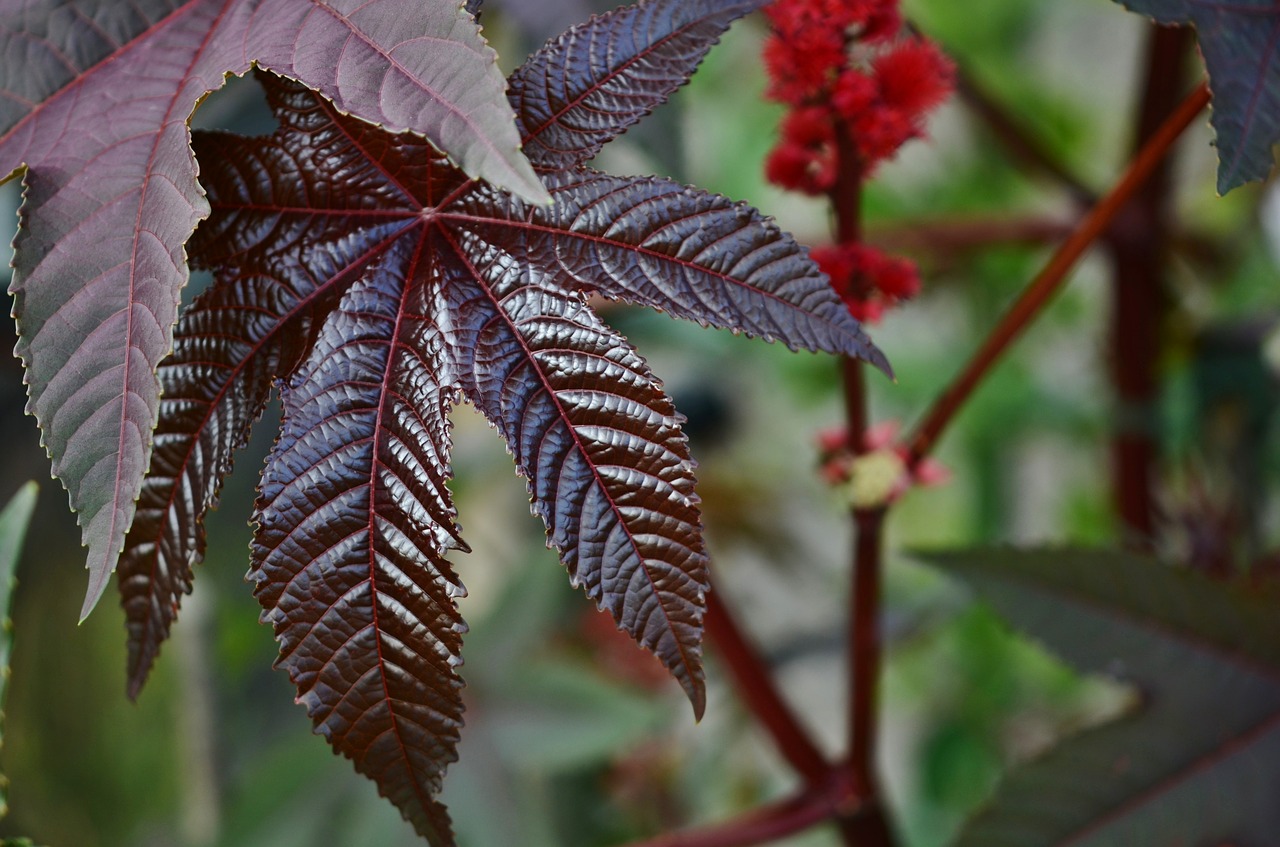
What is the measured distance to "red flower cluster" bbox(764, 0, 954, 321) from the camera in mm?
312

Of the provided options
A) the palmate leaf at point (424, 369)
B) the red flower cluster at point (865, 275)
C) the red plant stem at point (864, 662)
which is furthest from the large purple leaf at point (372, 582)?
the red plant stem at point (864, 662)

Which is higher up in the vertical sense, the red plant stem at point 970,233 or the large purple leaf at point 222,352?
the large purple leaf at point 222,352

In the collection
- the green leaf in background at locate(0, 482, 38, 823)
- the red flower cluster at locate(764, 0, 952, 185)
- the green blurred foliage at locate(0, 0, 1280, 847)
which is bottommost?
the green blurred foliage at locate(0, 0, 1280, 847)

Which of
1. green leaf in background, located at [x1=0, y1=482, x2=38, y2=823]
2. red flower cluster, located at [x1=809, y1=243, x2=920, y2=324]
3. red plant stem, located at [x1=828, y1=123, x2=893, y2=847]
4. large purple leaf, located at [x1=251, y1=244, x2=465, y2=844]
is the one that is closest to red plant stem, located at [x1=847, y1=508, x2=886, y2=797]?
red plant stem, located at [x1=828, y1=123, x2=893, y2=847]

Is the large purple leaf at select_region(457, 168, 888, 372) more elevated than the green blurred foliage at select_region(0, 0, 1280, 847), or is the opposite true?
the large purple leaf at select_region(457, 168, 888, 372)

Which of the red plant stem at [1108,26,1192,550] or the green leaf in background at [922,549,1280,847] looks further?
the red plant stem at [1108,26,1192,550]

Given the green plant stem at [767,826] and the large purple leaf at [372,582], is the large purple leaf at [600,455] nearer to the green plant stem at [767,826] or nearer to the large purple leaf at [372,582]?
the large purple leaf at [372,582]

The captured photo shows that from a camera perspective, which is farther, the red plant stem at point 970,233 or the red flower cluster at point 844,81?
the red plant stem at point 970,233

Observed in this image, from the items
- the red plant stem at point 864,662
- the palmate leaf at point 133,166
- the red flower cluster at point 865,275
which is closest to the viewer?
the palmate leaf at point 133,166

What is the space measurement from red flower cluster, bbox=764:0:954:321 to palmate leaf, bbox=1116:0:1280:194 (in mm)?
67

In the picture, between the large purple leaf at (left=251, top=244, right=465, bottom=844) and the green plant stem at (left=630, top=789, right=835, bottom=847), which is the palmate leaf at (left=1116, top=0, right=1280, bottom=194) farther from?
the green plant stem at (left=630, top=789, right=835, bottom=847)

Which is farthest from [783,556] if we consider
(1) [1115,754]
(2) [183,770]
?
(2) [183,770]

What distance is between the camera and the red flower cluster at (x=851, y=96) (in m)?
0.31

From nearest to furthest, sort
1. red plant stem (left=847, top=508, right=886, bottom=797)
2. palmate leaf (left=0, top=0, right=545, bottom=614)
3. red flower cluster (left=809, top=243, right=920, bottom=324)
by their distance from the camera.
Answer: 1. palmate leaf (left=0, top=0, right=545, bottom=614)
2. red flower cluster (left=809, top=243, right=920, bottom=324)
3. red plant stem (left=847, top=508, right=886, bottom=797)
